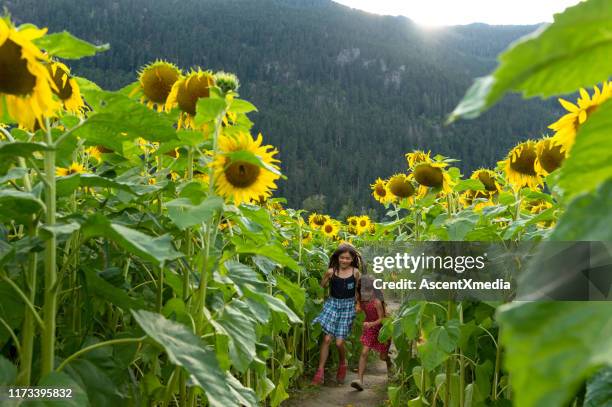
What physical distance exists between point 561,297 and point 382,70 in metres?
103

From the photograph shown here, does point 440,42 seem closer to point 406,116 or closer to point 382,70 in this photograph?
point 382,70

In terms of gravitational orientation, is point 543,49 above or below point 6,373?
above

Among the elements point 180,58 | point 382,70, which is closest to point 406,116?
point 382,70

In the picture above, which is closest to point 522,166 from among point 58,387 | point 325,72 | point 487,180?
point 487,180

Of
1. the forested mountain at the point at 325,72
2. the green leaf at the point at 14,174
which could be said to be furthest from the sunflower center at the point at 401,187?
the forested mountain at the point at 325,72

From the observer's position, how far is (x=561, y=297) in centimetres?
23

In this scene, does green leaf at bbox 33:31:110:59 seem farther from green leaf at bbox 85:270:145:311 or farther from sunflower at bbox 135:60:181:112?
sunflower at bbox 135:60:181:112

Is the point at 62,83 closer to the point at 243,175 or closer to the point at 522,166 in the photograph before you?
the point at 243,175

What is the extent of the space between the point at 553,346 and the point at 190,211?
1.09 meters

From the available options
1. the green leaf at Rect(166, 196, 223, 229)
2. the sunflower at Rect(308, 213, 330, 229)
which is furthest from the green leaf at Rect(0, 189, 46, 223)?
the sunflower at Rect(308, 213, 330, 229)

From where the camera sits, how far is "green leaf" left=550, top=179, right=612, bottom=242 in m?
0.24

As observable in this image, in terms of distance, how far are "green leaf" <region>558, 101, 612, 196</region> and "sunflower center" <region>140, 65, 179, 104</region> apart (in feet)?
5.86

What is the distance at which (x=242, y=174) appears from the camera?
171cm

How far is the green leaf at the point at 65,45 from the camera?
1.07m
